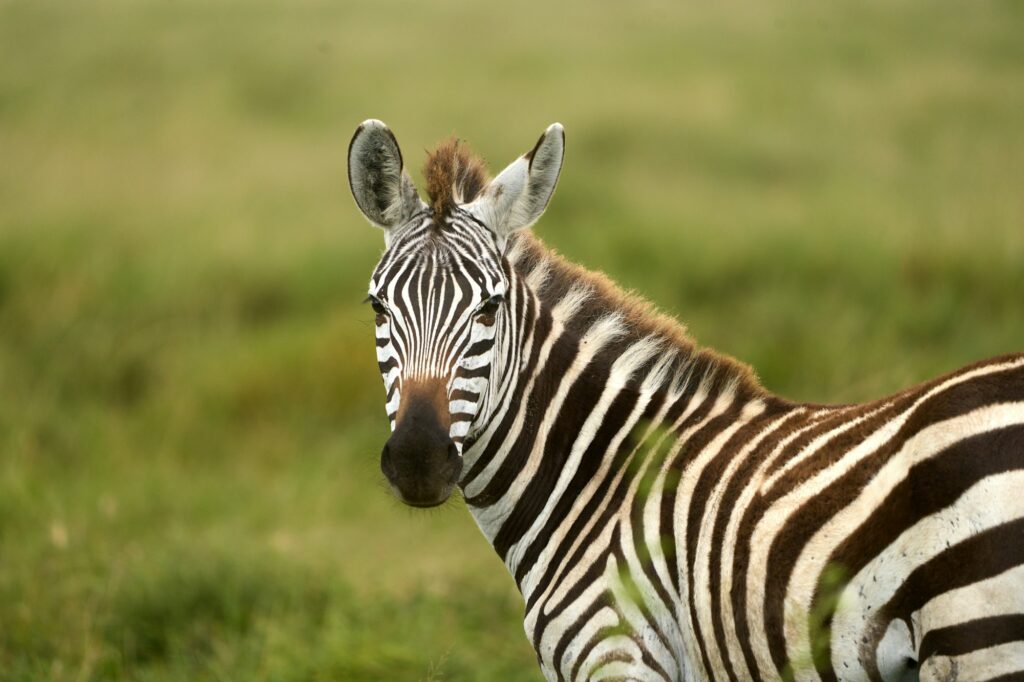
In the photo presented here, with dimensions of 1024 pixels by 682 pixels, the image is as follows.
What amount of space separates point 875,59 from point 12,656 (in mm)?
14649

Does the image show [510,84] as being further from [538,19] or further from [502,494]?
[502,494]

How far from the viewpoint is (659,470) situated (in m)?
3.60

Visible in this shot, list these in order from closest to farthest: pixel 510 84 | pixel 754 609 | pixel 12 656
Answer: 1. pixel 754 609
2. pixel 12 656
3. pixel 510 84

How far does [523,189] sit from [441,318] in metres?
0.64

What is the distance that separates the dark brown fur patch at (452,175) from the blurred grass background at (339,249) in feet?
2.47

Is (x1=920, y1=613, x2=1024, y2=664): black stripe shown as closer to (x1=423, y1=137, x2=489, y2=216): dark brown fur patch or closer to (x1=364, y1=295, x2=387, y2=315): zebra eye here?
(x1=364, y1=295, x2=387, y2=315): zebra eye

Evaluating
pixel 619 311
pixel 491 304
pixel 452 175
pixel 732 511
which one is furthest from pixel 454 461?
pixel 452 175

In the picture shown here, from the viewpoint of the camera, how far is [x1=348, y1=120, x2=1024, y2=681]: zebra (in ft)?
9.00

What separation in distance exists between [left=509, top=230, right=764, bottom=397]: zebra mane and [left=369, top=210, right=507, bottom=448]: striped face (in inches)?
14.1

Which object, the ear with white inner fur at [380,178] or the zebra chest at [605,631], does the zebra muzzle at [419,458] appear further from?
the ear with white inner fur at [380,178]

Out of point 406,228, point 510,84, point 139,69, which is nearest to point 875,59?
point 510,84

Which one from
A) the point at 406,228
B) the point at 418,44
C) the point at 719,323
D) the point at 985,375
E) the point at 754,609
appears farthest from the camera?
the point at 418,44

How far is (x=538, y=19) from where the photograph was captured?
20.4 m

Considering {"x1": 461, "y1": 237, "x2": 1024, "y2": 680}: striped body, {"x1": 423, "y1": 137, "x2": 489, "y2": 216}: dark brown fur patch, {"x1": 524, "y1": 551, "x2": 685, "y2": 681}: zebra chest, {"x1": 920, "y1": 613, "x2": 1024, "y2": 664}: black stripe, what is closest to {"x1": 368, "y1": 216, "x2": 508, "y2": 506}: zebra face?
{"x1": 423, "y1": 137, "x2": 489, "y2": 216}: dark brown fur patch
